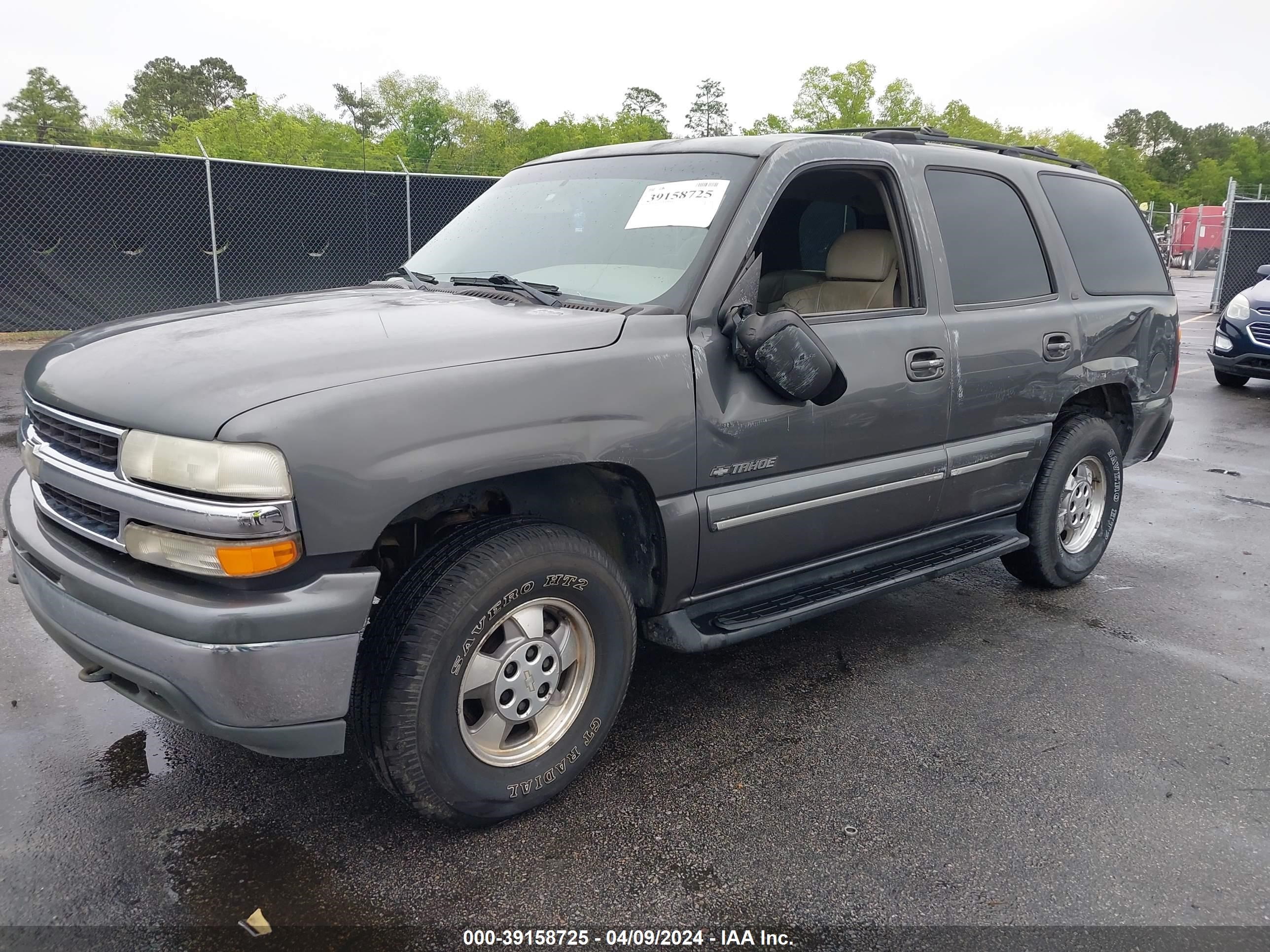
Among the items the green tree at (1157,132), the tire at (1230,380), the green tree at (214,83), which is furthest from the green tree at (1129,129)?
the tire at (1230,380)

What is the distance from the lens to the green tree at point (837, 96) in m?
55.4

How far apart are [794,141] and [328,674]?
233cm

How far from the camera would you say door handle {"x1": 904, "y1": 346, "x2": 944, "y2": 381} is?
348cm

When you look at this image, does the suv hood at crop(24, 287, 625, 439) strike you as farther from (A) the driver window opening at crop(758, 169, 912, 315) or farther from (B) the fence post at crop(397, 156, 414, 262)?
(B) the fence post at crop(397, 156, 414, 262)

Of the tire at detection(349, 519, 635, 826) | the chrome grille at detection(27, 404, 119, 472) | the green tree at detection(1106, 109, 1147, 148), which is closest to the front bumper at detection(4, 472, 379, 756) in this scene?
the tire at detection(349, 519, 635, 826)

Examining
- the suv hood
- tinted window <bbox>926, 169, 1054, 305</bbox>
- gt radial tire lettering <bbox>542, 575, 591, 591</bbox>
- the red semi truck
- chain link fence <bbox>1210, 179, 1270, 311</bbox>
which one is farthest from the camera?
the red semi truck

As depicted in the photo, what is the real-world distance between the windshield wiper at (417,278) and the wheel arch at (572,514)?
1.01 metres

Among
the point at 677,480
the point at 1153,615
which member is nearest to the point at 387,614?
the point at 677,480

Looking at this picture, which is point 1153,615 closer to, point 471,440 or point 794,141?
point 794,141

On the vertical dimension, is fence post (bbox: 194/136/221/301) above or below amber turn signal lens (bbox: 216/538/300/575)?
above

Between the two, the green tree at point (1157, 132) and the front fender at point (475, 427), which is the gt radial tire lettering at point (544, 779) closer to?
the front fender at point (475, 427)

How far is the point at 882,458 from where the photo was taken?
137 inches

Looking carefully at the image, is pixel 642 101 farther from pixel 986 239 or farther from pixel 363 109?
pixel 986 239

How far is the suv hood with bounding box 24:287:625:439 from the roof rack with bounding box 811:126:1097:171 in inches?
60.7
